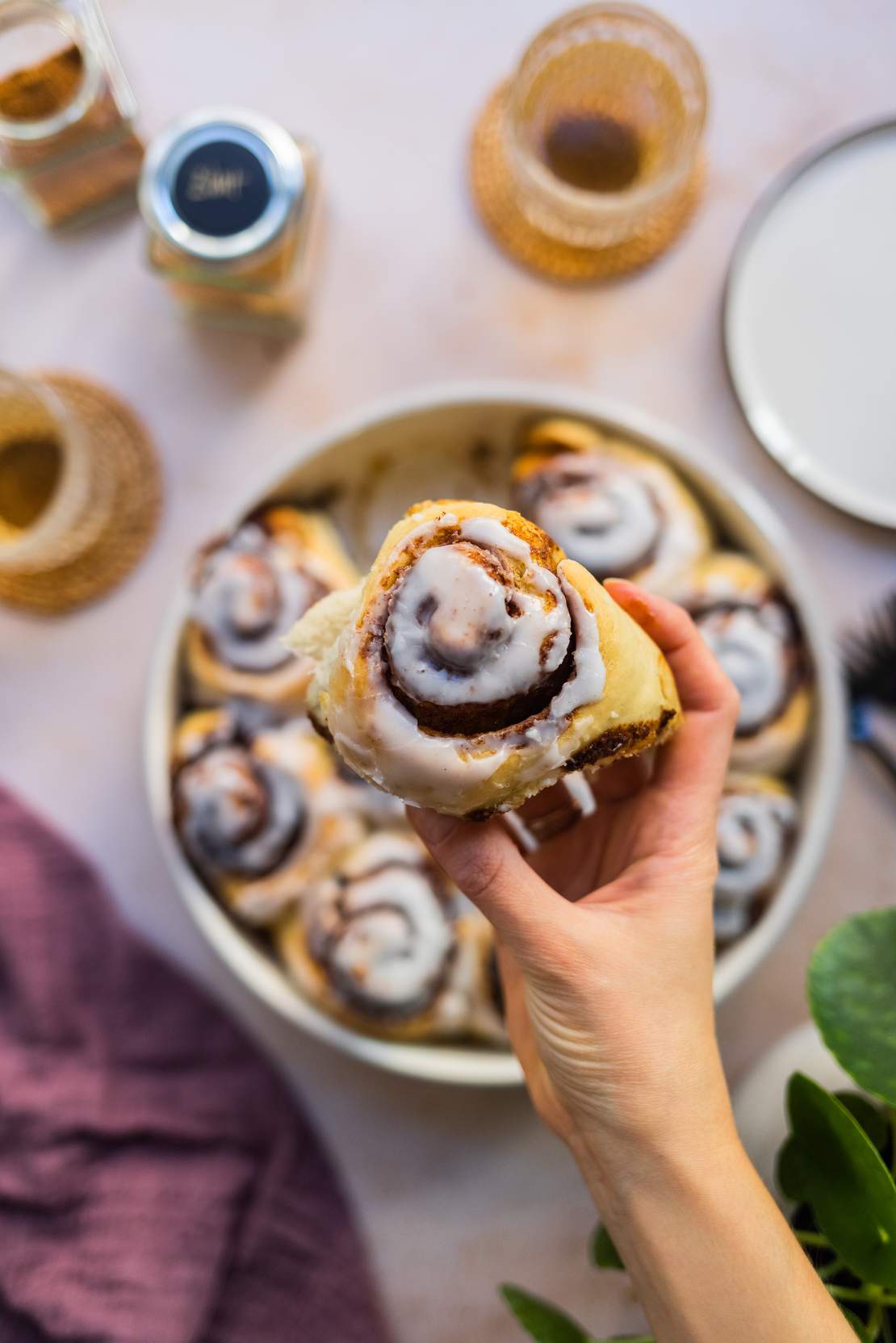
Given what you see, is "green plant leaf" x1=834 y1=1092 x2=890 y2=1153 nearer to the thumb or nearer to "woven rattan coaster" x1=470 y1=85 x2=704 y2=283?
the thumb

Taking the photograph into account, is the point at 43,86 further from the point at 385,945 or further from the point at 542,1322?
the point at 542,1322

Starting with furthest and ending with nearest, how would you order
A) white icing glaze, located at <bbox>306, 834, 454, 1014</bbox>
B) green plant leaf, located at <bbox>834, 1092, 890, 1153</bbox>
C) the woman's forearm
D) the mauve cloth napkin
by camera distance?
1. the mauve cloth napkin
2. white icing glaze, located at <bbox>306, 834, 454, 1014</bbox>
3. green plant leaf, located at <bbox>834, 1092, 890, 1153</bbox>
4. the woman's forearm

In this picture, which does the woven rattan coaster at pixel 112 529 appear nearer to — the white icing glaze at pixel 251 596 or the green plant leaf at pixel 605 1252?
the white icing glaze at pixel 251 596

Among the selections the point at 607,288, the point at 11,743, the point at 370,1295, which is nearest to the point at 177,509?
the point at 11,743

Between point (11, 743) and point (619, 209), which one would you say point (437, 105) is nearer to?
point (619, 209)

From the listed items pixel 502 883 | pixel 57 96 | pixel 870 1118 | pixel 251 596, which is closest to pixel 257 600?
pixel 251 596

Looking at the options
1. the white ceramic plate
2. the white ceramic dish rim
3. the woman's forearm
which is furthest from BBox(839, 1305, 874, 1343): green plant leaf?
the white ceramic plate
